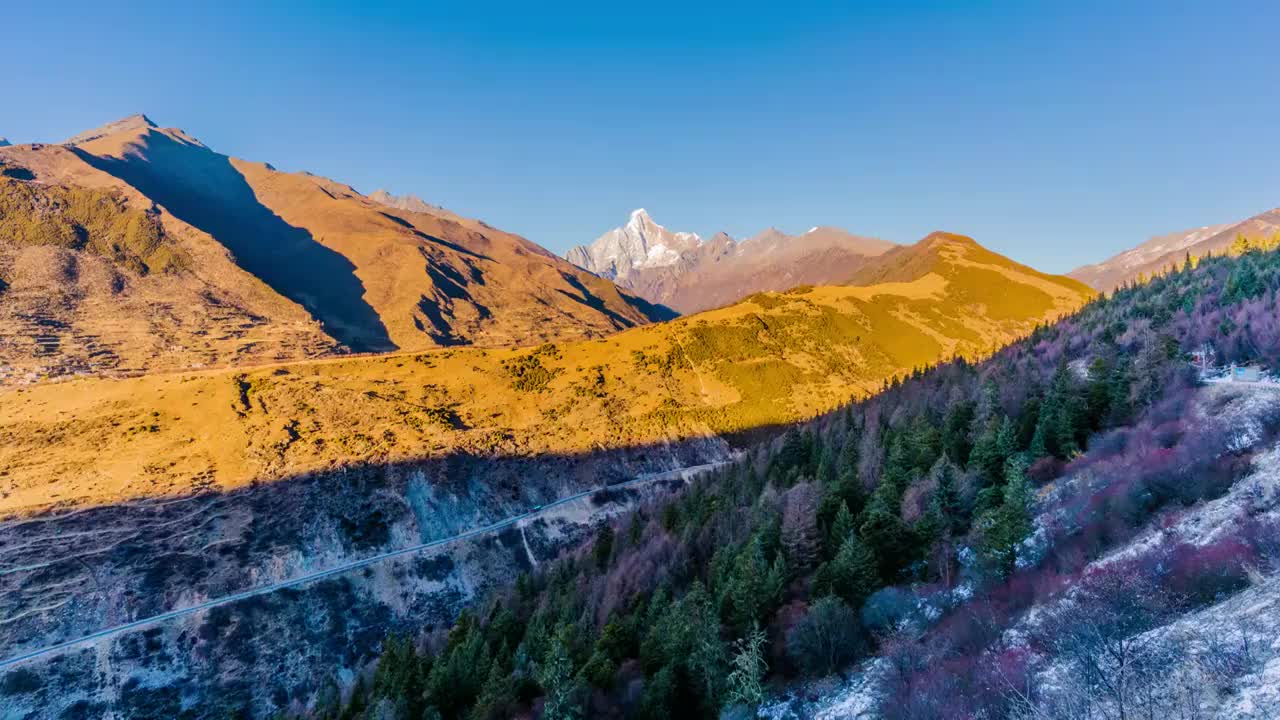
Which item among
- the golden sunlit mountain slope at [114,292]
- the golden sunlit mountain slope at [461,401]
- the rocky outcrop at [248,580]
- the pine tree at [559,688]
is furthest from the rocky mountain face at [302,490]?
the golden sunlit mountain slope at [114,292]

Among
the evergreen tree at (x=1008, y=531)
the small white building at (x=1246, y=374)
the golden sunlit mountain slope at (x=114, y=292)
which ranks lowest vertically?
the evergreen tree at (x=1008, y=531)

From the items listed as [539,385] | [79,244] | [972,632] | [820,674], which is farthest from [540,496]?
[79,244]

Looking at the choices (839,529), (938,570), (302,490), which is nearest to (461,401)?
(302,490)

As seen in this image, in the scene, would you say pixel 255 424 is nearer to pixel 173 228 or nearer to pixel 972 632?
pixel 972 632

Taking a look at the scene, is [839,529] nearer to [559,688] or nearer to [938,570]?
[938,570]

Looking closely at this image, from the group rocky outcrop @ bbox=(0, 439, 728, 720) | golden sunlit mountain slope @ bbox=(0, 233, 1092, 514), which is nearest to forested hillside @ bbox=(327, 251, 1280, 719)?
rocky outcrop @ bbox=(0, 439, 728, 720)

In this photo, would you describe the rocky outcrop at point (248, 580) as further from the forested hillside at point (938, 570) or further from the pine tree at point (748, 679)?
the pine tree at point (748, 679)

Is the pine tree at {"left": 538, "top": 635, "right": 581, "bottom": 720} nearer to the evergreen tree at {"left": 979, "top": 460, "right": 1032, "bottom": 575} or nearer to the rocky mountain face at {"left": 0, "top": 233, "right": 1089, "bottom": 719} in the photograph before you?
the evergreen tree at {"left": 979, "top": 460, "right": 1032, "bottom": 575}
